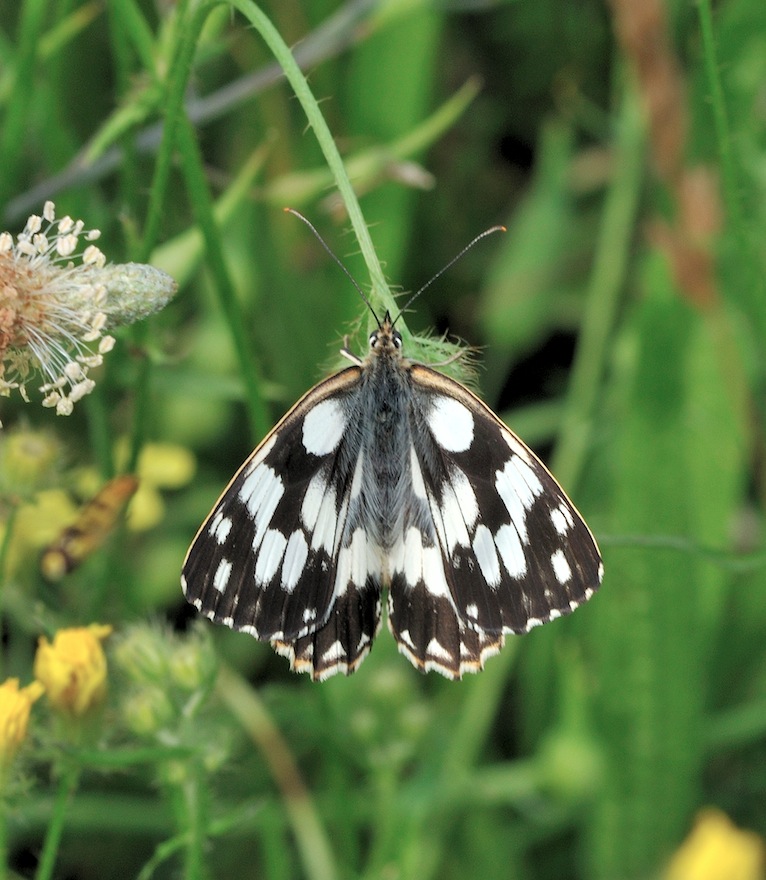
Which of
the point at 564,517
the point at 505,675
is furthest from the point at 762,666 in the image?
the point at 564,517

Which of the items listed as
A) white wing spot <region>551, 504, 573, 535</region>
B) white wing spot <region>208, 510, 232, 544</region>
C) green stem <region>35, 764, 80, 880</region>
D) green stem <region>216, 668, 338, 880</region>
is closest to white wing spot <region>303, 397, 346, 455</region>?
white wing spot <region>208, 510, 232, 544</region>

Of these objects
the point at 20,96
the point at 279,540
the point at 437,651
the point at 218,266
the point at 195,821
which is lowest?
the point at 195,821

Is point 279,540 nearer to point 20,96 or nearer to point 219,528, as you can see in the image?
point 219,528

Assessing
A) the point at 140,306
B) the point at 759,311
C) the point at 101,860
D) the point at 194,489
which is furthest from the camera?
the point at 194,489

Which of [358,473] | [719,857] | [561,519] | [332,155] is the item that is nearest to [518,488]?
[561,519]

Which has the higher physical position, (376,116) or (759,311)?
(376,116)

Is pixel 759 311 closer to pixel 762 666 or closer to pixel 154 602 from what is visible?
pixel 762 666

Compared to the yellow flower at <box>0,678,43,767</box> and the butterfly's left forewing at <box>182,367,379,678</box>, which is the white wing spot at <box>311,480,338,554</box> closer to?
the butterfly's left forewing at <box>182,367,379,678</box>
